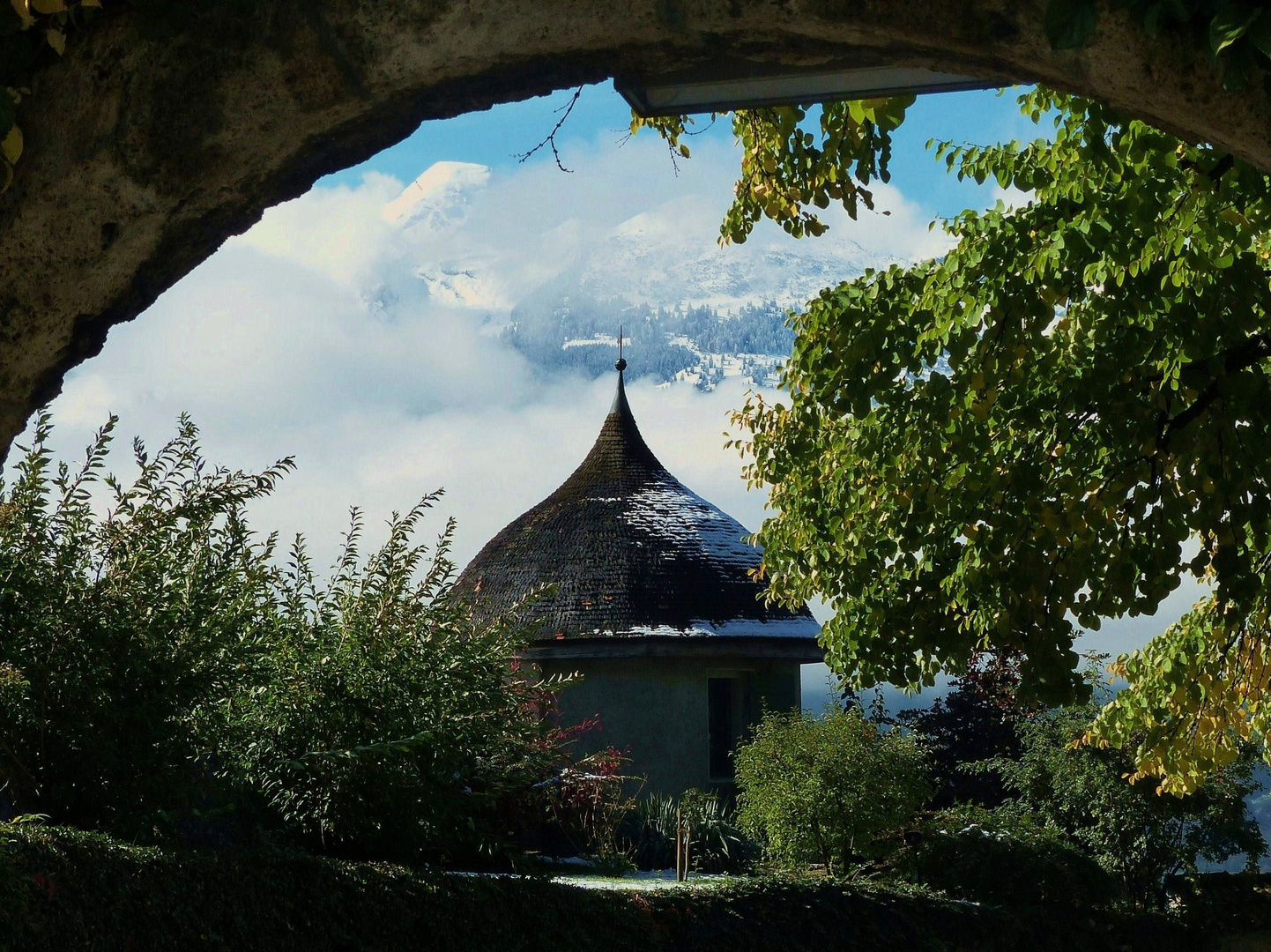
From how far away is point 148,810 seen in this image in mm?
7582

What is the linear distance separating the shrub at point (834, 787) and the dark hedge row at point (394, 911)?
1.85m

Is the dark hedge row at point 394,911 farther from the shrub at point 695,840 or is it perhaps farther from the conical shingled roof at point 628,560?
the conical shingled roof at point 628,560

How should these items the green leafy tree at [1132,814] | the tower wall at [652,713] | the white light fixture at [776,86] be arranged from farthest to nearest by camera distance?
the tower wall at [652,713]
the green leafy tree at [1132,814]
the white light fixture at [776,86]

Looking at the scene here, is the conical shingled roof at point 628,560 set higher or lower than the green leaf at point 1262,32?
higher

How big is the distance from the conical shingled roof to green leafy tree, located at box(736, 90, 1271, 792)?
33.2 feet

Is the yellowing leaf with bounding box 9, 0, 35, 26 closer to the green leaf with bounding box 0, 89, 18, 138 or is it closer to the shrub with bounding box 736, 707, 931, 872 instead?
the green leaf with bounding box 0, 89, 18, 138

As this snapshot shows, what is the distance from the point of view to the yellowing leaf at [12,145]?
2346 mm

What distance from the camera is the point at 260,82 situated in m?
2.43

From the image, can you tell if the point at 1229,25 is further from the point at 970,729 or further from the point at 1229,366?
the point at 970,729

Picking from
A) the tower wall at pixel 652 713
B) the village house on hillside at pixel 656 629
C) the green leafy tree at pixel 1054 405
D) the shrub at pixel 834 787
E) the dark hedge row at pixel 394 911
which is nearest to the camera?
the dark hedge row at pixel 394 911

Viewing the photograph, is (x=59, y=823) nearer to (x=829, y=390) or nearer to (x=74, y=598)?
(x=74, y=598)

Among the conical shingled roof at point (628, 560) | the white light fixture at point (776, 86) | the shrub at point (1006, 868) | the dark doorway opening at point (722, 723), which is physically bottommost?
the shrub at point (1006, 868)

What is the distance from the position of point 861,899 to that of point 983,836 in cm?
358

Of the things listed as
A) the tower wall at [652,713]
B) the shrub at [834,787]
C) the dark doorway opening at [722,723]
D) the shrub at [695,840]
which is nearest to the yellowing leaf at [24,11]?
the shrub at [834,787]
